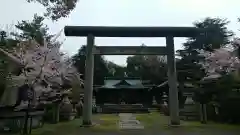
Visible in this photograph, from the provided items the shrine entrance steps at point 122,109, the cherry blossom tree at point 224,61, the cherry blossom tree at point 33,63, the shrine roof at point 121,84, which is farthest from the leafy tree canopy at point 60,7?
the shrine roof at point 121,84

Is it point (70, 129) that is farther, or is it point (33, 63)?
Answer: point (70, 129)

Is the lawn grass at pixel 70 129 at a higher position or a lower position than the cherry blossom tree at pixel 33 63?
lower

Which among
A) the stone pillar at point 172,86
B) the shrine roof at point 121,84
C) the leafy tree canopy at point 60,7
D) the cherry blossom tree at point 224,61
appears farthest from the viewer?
the shrine roof at point 121,84

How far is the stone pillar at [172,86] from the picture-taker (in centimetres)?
1308

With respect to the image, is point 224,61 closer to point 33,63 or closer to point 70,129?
point 70,129

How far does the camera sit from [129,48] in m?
14.3

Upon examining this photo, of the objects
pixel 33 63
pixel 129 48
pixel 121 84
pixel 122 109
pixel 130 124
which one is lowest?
pixel 122 109

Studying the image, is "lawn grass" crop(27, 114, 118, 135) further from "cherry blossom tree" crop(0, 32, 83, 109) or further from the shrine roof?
the shrine roof

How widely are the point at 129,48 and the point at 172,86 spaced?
3.28 metres

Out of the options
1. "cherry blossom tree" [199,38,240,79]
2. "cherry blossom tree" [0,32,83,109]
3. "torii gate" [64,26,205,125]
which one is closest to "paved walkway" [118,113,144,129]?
"torii gate" [64,26,205,125]

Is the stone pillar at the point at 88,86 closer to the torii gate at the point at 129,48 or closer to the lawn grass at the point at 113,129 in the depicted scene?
the torii gate at the point at 129,48

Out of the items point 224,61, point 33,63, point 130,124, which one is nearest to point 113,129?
point 130,124

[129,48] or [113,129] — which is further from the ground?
[129,48]

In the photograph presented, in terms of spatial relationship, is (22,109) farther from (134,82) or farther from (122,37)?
(134,82)
